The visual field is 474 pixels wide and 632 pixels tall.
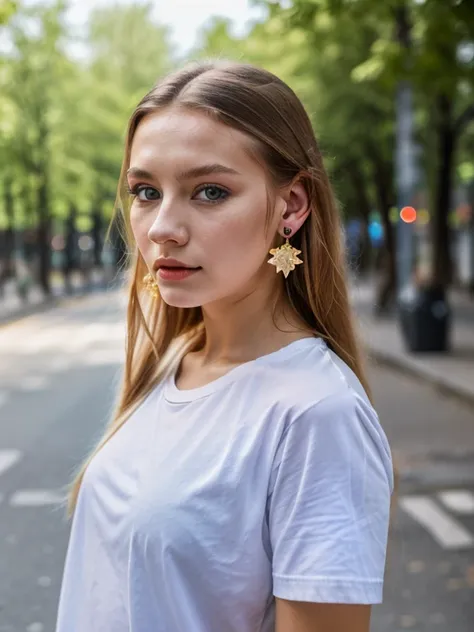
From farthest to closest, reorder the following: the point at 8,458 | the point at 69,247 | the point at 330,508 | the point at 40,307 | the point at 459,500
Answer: the point at 69,247
the point at 40,307
the point at 8,458
the point at 459,500
the point at 330,508

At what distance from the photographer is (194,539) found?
4.95ft

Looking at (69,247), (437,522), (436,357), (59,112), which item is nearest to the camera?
(437,522)

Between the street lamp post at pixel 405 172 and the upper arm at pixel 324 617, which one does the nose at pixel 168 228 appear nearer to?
the upper arm at pixel 324 617

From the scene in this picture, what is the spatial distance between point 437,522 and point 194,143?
18.7ft

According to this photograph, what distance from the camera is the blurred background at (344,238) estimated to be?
6.02m

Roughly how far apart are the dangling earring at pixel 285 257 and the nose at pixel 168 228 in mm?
175

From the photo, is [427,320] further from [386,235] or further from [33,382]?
[386,235]

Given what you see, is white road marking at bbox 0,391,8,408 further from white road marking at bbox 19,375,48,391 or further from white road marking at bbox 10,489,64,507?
white road marking at bbox 10,489,64,507

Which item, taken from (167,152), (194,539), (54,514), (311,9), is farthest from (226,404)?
(311,9)

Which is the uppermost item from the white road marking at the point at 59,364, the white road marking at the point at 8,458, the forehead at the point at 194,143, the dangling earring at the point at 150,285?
the forehead at the point at 194,143

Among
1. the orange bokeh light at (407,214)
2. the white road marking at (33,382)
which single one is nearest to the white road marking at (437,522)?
the white road marking at (33,382)

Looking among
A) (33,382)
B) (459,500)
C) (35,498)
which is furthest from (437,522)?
(33,382)

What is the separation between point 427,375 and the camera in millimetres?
14273

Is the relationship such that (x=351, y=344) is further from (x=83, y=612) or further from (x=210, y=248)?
(x=83, y=612)
